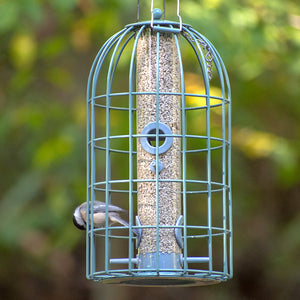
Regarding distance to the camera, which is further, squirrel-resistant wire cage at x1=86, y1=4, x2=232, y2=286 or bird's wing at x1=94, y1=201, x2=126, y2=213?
bird's wing at x1=94, y1=201, x2=126, y2=213

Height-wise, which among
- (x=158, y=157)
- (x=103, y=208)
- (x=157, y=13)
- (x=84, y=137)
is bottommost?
(x=103, y=208)

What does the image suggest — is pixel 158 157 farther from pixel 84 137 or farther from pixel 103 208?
pixel 84 137

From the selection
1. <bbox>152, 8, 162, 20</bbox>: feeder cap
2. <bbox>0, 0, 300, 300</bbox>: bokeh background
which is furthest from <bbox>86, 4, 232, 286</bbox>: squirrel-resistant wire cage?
<bbox>0, 0, 300, 300</bbox>: bokeh background

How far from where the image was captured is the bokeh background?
32.9 feet

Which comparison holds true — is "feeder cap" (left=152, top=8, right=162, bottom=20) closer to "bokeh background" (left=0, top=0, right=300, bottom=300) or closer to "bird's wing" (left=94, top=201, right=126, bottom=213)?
"bird's wing" (left=94, top=201, right=126, bottom=213)

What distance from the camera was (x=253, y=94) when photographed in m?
13.0

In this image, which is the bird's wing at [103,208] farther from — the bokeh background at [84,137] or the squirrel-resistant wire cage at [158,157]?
the bokeh background at [84,137]

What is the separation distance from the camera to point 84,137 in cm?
1144

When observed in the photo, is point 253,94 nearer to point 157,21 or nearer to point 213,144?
Answer: point 213,144

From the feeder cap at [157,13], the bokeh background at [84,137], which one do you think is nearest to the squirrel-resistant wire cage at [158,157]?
the feeder cap at [157,13]

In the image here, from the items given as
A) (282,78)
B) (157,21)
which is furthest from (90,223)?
(282,78)

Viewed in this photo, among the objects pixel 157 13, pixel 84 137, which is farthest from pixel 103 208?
pixel 84 137

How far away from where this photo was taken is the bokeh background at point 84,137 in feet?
32.9

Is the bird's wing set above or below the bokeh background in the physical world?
below
